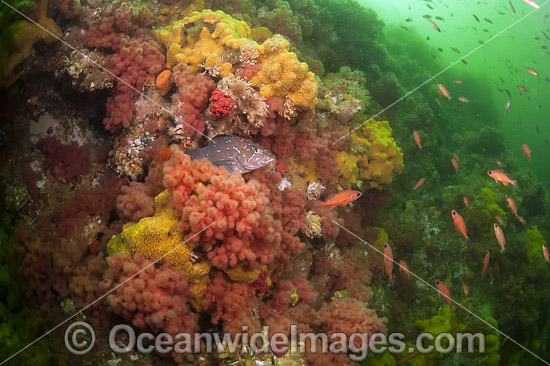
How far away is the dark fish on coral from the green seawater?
14.4 m

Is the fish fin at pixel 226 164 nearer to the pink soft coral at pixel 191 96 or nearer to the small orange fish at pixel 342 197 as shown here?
the pink soft coral at pixel 191 96

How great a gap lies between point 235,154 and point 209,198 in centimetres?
94

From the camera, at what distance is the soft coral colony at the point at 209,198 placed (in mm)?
3137

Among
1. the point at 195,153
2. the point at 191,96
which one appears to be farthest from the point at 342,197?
the point at 191,96

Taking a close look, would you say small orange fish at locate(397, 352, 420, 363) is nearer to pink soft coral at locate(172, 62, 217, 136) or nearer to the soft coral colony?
the soft coral colony

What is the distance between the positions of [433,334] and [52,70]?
26.6 ft

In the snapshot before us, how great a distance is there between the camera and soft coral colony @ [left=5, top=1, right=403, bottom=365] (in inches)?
123

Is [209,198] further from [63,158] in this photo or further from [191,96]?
[63,158]

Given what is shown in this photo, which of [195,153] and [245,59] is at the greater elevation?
[245,59]

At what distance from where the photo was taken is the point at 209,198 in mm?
3127

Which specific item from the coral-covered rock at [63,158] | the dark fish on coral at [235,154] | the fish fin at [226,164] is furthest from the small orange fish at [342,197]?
the coral-covered rock at [63,158]

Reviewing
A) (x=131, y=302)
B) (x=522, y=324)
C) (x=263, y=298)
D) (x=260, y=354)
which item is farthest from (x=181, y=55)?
(x=522, y=324)

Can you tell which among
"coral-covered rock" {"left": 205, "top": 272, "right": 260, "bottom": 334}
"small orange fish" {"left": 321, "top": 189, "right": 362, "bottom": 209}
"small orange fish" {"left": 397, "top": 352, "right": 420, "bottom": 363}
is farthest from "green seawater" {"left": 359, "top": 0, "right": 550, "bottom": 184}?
"coral-covered rock" {"left": 205, "top": 272, "right": 260, "bottom": 334}

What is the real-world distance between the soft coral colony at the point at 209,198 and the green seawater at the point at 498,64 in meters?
13.0
